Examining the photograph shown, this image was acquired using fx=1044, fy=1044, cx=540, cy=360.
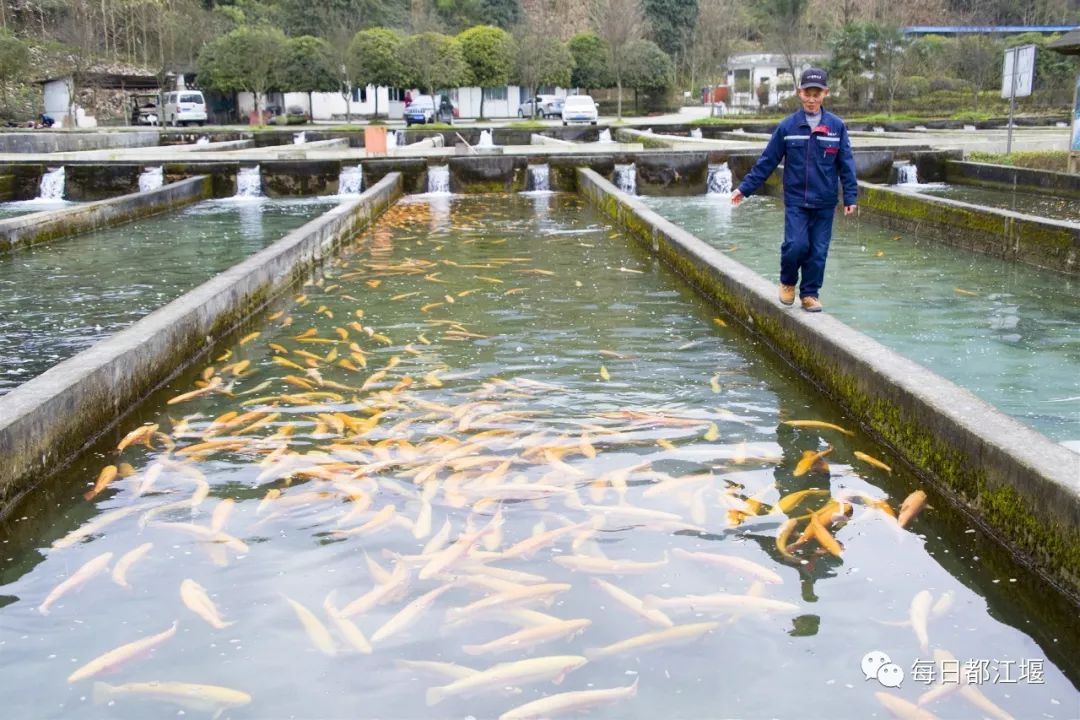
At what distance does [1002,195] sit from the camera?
61.5ft

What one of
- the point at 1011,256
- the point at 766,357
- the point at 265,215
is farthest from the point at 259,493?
the point at 265,215

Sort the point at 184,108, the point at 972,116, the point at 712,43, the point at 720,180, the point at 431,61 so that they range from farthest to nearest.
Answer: the point at 712,43
the point at 431,61
the point at 184,108
the point at 972,116
the point at 720,180

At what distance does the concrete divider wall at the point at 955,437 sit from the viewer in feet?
12.9

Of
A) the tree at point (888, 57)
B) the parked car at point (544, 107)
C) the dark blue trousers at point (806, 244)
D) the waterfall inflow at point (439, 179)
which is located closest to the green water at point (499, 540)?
the dark blue trousers at point (806, 244)

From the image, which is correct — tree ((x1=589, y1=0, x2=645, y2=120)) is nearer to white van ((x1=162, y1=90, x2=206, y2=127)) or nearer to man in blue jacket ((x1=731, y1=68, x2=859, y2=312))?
white van ((x1=162, y1=90, x2=206, y2=127))

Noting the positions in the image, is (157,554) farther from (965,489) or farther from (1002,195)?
(1002,195)

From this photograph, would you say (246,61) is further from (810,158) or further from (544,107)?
(810,158)

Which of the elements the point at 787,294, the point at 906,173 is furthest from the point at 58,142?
the point at 787,294

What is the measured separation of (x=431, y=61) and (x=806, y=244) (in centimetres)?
4938

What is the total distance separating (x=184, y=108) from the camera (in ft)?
174

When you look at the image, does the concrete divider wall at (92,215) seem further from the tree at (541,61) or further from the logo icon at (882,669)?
the tree at (541,61)

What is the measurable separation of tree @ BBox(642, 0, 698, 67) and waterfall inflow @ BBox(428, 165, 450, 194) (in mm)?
60710

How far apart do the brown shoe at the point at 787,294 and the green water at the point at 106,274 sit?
531 centimetres

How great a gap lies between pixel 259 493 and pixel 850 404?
337 centimetres
